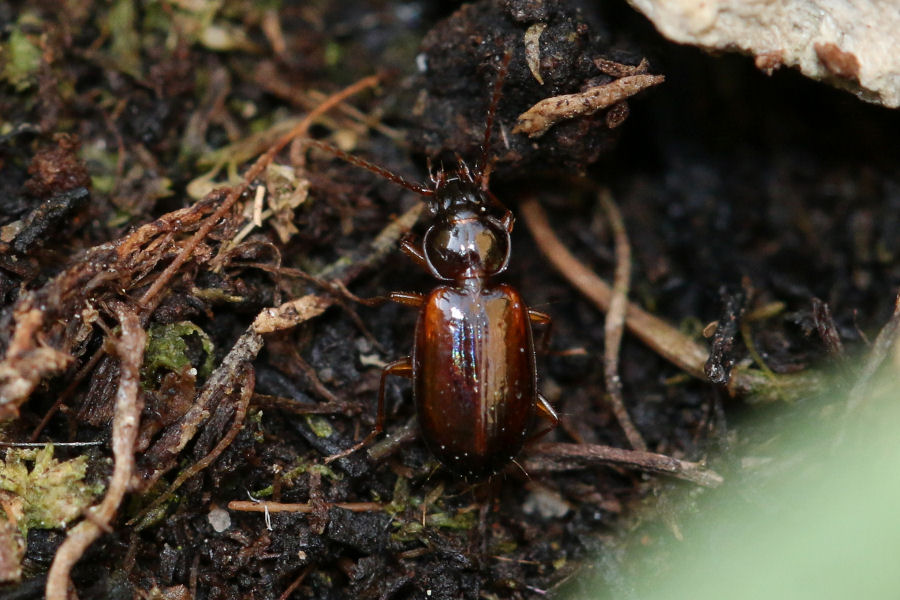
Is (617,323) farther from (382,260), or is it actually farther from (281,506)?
(281,506)

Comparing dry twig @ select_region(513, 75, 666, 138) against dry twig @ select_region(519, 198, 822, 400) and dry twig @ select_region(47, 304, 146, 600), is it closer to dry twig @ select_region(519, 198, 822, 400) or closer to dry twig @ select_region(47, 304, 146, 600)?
dry twig @ select_region(519, 198, 822, 400)

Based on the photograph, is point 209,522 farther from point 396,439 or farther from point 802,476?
point 802,476

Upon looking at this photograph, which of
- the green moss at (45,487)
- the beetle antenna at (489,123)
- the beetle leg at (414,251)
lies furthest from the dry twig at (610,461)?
the green moss at (45,487)

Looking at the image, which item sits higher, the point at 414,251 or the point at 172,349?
the point at 414,251

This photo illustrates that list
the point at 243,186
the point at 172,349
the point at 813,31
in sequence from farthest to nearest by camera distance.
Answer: the point at 243,186, the point at 172,349, the point at 813,31

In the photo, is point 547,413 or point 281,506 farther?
point 547,413

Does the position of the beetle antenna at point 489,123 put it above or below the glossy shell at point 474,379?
above

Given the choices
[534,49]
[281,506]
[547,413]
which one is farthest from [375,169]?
[281,506]

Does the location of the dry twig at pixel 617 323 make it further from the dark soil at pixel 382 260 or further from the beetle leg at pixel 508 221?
the beetle leg at pixel 508 221
